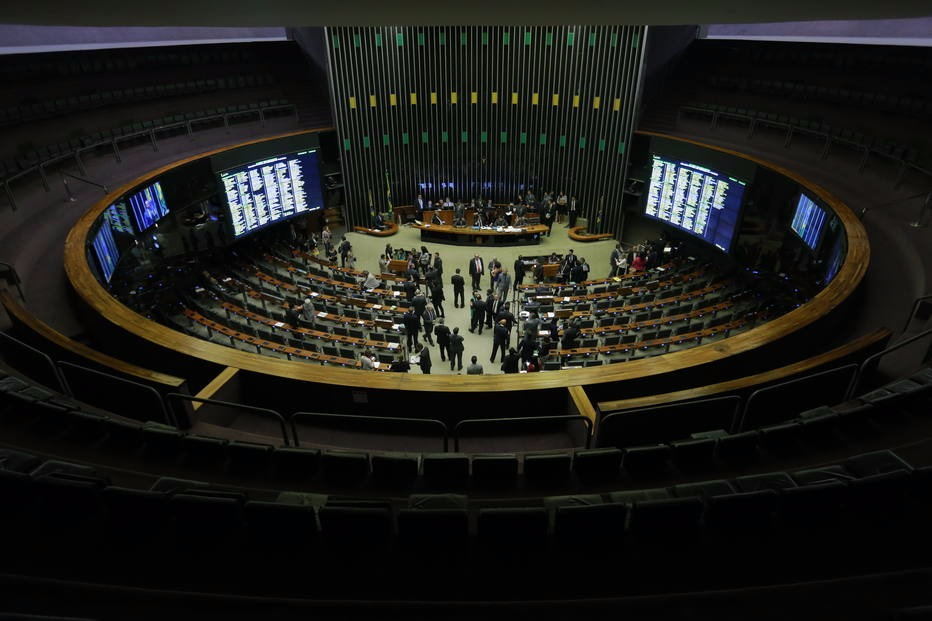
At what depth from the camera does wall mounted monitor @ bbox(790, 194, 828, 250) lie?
9617 millimetres

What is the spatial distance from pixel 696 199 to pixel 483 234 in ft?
21.2

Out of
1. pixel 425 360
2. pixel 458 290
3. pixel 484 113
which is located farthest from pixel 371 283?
pixel 484 113

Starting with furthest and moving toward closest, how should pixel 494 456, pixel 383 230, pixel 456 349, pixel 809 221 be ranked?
pixel 383 230
pixel 809 221
pixel 456 349
pixel 494 456

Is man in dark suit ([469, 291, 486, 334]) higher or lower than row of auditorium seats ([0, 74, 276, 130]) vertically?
lower

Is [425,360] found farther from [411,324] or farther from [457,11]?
[457,11]

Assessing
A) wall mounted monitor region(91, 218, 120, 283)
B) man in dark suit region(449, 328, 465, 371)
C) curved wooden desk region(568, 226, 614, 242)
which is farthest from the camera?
curved wooden desk region(568, 226, 614, 242)

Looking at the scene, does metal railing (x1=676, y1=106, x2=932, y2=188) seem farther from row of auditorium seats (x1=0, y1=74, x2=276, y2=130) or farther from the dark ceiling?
Answer: row of auditorium seats (x1=0, y1=74, x2=276, y2=130)

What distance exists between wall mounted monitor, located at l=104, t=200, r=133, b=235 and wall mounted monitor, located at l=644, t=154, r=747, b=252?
13710mm

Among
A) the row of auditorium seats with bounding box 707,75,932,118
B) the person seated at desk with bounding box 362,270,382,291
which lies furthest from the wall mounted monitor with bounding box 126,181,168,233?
the row of auditorium seats with bounding box 707,75,932,118

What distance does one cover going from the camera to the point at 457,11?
363cm

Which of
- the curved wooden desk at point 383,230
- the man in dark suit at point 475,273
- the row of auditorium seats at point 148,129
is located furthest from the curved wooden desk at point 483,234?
the row of auditorium seats at point 148,129

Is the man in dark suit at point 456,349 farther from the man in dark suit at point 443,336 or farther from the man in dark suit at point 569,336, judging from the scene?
the man in dark suit at point 569,336

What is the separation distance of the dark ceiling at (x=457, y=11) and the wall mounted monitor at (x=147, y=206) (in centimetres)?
758

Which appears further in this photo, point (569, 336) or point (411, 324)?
point (411, 324)
